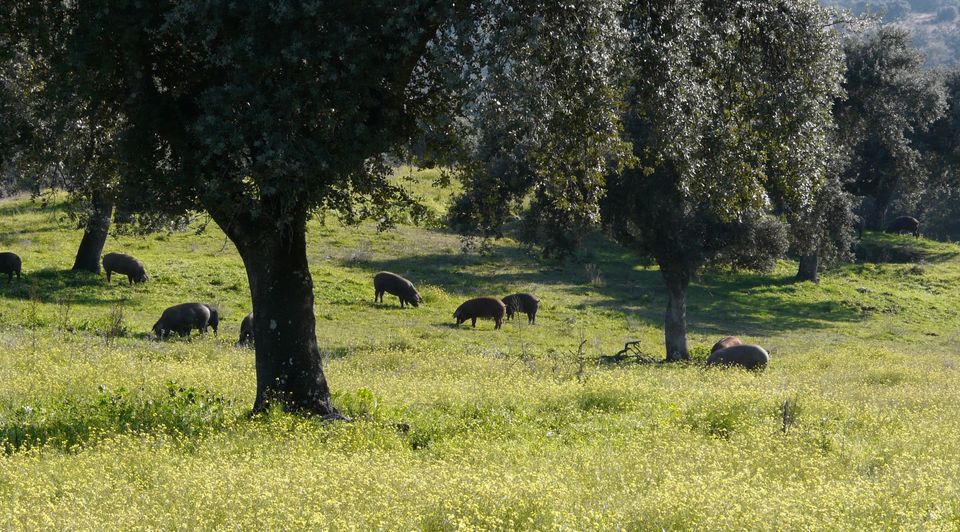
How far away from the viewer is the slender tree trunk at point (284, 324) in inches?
584

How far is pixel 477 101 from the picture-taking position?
44.6 feet

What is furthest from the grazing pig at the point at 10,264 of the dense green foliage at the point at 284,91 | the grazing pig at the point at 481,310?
the dense green foliage at the point at 284,91

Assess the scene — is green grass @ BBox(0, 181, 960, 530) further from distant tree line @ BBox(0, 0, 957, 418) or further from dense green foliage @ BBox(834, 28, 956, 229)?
dense green foliage @ BBox(834, 28, 956, 229)

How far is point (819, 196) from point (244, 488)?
93.8ft

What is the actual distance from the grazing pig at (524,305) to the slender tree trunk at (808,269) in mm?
21263

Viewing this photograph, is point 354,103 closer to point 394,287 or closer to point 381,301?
point 394,287

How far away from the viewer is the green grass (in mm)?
9508

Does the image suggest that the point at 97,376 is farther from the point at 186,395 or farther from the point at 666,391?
the point at 666,391

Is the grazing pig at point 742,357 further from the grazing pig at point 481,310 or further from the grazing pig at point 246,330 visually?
the grazing pig at point 246,330

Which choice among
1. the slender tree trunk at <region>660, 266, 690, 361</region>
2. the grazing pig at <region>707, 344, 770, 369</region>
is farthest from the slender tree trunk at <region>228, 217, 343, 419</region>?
the slender tree trunk at <region>660, 266, 690, 361</region>

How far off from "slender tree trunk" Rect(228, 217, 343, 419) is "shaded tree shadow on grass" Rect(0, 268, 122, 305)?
18.6 m

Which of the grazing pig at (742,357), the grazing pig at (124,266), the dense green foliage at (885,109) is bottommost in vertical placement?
the grazing pig at (742,357)

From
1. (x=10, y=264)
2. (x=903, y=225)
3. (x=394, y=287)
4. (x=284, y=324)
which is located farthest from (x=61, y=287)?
(x=903, y=225)

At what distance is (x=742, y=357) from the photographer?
27.5m
